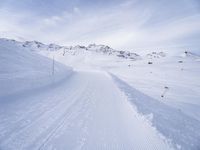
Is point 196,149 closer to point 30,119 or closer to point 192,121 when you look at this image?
point 192,121

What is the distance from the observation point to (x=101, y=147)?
196 inches

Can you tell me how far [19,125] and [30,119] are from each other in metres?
0.62

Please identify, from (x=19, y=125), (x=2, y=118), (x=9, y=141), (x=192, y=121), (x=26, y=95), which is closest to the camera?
(x=9, y=141)

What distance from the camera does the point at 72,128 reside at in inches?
236

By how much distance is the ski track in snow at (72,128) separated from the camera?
16.3 ft

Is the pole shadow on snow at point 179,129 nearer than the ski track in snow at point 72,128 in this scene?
No

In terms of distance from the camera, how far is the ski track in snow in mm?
4980

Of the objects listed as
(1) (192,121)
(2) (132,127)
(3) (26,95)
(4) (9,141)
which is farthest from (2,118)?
(1) (192,121)

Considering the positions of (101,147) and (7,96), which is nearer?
(101,147)

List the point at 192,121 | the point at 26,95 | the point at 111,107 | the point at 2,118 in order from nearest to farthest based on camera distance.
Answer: the point at 2,118, the point at 192,121, the point at 111,107, the point at 26,95

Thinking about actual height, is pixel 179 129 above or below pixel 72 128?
below

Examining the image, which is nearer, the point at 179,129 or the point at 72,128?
the point at 72,128

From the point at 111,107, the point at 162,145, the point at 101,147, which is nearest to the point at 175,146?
the point at 162,145

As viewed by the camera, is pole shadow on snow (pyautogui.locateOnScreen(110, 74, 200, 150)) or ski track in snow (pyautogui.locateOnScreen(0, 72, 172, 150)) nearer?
Answer: ski track in snow (pyautogui.locateOnScreen(0, 72, 172, 150))
